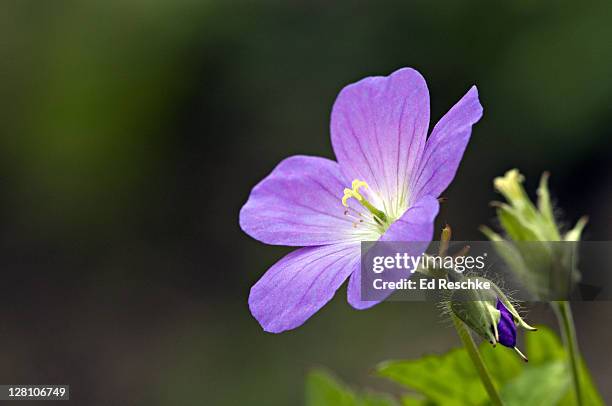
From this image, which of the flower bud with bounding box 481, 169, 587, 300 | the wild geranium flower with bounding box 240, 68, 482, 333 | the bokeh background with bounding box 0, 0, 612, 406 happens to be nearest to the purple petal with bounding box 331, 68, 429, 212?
the wild geranium flower with bounding box 240, 68, 482, 333

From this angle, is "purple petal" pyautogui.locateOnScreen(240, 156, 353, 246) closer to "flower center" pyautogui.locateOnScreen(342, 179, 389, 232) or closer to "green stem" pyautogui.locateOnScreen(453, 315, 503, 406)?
"flower center" pyautogui.locateOnScreen(342, 179, 389, 232)

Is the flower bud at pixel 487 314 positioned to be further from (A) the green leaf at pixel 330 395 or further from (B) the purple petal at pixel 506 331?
(A) the green leaf at pixel 330 395

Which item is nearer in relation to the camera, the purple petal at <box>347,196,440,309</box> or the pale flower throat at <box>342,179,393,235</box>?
the purple petal at <box>347,196,440,309</box>

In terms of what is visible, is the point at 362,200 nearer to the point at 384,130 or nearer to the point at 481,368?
the point at 384,130

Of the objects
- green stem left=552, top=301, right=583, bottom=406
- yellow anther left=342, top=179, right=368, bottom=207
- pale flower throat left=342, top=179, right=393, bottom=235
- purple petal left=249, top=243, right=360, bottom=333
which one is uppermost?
yellow anther left=342, top=179, right=368, bottom=207

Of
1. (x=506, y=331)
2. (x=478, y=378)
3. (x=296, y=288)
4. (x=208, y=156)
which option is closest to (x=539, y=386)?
(x=478, y=378)

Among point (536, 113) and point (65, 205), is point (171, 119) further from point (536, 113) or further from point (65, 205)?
point (536, 113)

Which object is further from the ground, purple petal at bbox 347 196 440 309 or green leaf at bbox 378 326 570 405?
purple petal at bbox 347 196 440 309

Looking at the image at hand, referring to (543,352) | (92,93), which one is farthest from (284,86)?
(543,352)

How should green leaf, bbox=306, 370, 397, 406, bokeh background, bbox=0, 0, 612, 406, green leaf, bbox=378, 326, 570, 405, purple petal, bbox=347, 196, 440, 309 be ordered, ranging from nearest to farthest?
purple petal, bbox=347, 196, 440, 309 < green leaf, bbox=378, 326, 570, 405 < green leaf, bbox=306, 370, 397, 406 < bokeh background, bbox=0, 0, 612, 406
